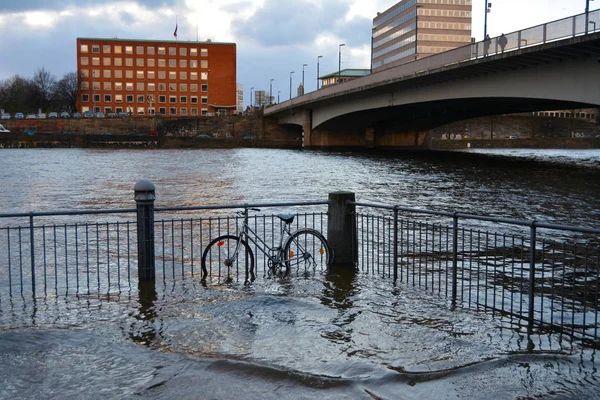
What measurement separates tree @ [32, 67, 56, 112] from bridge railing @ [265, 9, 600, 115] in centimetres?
9702

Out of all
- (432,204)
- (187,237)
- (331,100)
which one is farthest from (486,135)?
(187,237)

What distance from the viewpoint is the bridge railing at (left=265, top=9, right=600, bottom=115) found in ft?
86.8

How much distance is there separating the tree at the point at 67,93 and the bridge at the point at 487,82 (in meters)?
80.4

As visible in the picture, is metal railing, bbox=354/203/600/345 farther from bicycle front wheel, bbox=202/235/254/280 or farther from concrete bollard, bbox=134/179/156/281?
concrete bollard, bbox=134/179/156/281

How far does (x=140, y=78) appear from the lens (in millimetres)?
137125

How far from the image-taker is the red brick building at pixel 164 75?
13612cm

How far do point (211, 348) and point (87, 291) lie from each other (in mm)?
3332

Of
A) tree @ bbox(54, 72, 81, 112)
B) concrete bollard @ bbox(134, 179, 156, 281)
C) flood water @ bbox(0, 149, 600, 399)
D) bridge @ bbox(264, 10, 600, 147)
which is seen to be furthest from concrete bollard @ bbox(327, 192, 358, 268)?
tree @ bbox(54, 72, 81, 112)

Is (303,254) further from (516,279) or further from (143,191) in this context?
(516,279)

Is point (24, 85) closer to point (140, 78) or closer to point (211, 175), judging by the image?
point (140, 78)

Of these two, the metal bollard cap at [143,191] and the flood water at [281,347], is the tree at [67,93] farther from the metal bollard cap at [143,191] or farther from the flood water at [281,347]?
the flood water at [281,347]

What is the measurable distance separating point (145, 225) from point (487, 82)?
3015 cm

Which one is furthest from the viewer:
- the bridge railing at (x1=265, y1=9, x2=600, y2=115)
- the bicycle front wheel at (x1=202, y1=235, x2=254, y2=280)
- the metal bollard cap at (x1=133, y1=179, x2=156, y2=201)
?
the bridge railing at (x1=265, y1=9, x2=600, y2=115)

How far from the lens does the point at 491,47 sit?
107 feet
